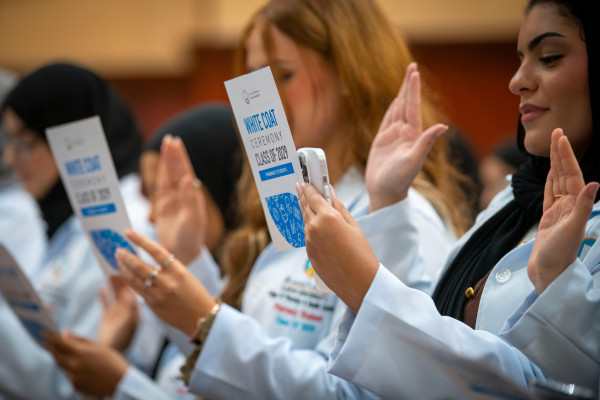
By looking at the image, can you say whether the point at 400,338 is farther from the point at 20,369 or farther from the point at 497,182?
the point at 497,182

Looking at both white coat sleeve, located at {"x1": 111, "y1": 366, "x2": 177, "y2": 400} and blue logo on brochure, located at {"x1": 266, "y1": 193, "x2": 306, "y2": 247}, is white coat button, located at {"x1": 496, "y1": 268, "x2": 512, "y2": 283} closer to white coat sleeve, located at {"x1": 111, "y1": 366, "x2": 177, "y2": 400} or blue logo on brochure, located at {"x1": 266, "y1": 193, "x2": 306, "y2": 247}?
blue logo on brochure, located at {"x1": 266, "y1": 193, "x2": 306, "y2": 247}

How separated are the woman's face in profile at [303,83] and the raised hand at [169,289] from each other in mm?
480

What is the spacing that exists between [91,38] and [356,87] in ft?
21.5

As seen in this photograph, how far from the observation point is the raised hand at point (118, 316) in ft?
7.53

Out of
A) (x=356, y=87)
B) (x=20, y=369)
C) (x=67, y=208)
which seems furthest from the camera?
(x=67, y=208)

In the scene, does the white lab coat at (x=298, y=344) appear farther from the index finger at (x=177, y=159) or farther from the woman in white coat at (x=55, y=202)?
the woman in white coat at (x=55, y=202)

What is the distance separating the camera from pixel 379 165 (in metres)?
1.55

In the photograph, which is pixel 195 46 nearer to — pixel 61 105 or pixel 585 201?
pixel 61 105

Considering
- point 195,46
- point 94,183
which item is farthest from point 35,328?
point 195,46

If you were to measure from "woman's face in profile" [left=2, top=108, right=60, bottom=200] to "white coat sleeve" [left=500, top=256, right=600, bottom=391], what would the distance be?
2216mm

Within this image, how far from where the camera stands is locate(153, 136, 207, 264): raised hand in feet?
6.76

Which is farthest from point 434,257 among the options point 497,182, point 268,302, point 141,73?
point 141,73

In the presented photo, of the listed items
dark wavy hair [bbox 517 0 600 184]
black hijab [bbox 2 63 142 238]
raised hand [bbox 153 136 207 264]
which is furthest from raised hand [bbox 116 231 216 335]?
black hijab [bbox 2 63 142 238]

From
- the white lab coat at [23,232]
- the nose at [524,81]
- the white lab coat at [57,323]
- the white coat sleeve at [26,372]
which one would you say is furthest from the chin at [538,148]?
the white lab coat at [23,232]
